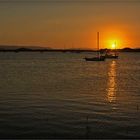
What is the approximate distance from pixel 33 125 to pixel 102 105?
26.8 feet

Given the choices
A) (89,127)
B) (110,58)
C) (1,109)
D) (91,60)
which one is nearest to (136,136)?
(89,127)

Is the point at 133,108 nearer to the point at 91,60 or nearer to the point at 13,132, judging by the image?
the point at 13,132

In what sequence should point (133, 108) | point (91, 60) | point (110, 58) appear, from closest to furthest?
point (133, 108), point (91, 60), point (110, 58)

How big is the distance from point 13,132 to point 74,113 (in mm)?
5597

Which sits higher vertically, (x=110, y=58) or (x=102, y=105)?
(x=110, y=58)

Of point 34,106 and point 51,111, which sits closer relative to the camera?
point 51,111

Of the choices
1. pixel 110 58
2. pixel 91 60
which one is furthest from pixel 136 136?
pixel 110 58

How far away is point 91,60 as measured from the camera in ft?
434

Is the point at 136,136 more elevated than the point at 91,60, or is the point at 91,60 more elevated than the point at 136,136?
the point at 91,60

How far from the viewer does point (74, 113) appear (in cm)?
2167

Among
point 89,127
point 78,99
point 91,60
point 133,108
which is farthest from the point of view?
point 91,60

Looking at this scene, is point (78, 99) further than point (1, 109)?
Yes

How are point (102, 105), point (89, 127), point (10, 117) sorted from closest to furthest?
1. point (89, 127)
2. point (10, 117)
3. point (102, 105)

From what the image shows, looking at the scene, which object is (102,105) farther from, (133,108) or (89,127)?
(89,127)
